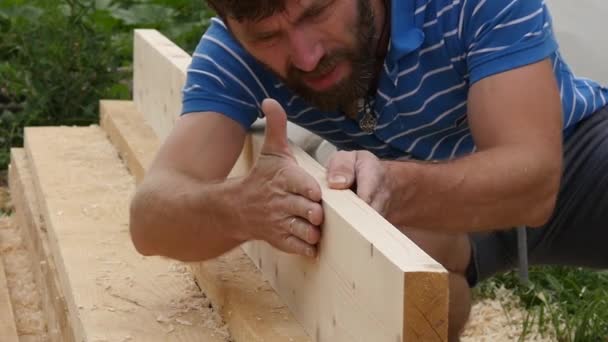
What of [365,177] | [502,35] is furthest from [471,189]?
[502,35]

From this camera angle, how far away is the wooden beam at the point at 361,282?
2012mm

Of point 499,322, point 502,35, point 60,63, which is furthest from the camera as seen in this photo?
point 60,63

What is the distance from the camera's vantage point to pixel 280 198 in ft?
8.04

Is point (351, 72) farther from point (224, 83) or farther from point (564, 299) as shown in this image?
point (564, 299)

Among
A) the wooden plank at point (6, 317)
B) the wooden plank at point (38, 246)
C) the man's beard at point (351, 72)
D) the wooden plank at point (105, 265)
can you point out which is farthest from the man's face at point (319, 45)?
the wooden plank at point (6, 317)

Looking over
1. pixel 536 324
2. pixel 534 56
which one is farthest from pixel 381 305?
pixel 536 324

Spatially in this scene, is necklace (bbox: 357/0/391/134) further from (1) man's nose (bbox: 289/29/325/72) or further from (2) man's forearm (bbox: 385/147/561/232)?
(2) man's forearm (bbox: 385/147/561/232)

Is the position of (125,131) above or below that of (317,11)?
below

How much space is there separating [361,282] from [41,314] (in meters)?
1.78

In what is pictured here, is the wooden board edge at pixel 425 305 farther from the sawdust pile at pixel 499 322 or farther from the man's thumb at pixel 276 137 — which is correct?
the sawdust pile at pixel 499 322

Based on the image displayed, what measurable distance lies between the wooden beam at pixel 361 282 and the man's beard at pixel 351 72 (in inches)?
5.6

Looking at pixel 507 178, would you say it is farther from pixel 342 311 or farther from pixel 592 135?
pixel 592 135

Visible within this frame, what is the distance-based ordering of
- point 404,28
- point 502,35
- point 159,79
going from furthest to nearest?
point 159,79 → point 404,28 → point 502,35

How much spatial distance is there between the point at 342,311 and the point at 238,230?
1.20ft
